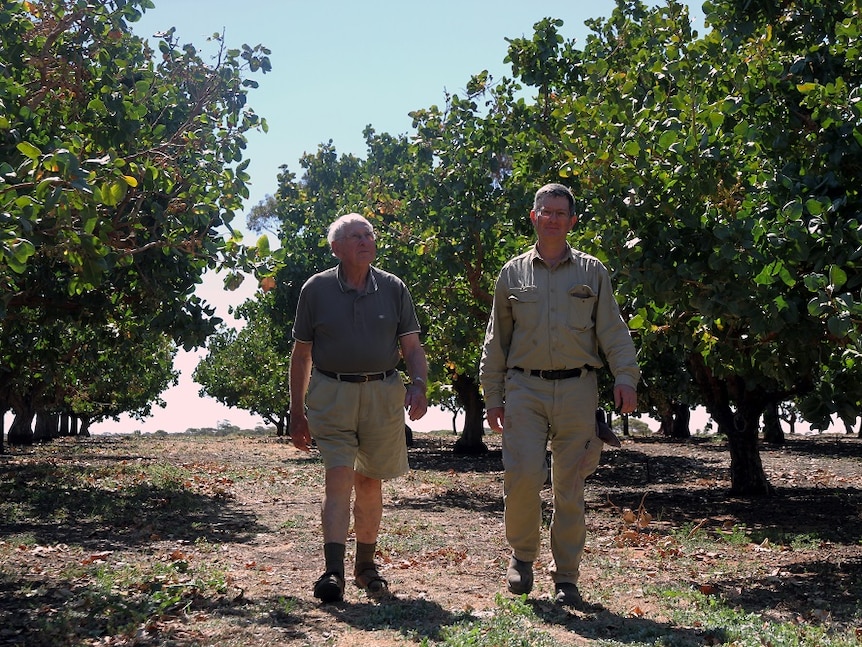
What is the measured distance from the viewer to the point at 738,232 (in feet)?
27.2

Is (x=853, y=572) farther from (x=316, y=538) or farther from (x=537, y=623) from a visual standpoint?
(x=316, y=538)

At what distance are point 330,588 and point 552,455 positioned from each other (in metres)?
1.68

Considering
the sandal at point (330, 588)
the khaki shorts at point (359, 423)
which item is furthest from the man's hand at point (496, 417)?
the sandal at point (330, 588)

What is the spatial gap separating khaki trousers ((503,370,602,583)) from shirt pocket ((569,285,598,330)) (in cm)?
35

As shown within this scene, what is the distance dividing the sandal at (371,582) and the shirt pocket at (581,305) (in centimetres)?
225

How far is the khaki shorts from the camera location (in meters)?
6.84

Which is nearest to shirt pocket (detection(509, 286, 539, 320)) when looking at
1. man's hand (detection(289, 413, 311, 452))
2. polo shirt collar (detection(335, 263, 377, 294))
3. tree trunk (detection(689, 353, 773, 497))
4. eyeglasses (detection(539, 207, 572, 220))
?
eyeglasses (detection(539, 207, 572, 220))

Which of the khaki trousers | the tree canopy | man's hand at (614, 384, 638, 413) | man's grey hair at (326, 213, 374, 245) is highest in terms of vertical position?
the tree canopy

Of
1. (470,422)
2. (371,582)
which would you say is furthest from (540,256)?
(470,422)

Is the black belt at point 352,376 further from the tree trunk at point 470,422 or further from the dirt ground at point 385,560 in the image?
the tree trunk at point 470,422

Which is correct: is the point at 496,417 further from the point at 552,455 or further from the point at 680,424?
the point at 680,424

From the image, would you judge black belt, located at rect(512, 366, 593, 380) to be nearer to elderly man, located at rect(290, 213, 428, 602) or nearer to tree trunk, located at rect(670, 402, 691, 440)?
elderly man, located at rect(290, 213, 428, 602)

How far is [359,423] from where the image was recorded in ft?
22.8

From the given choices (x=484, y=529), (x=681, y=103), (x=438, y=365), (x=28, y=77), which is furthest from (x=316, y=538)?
(x=438, y=365)
